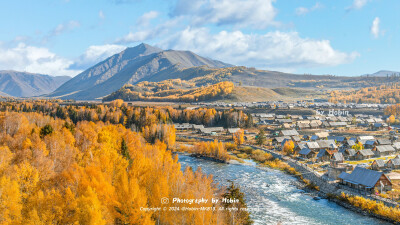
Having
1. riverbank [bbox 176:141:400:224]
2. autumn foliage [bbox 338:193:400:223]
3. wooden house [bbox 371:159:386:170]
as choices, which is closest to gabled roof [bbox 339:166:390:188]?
riverbank [bbox 176:141:400:224]

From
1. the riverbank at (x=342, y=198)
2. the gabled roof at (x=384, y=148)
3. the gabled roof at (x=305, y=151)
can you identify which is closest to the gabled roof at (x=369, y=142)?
the gabled roof at (x=384, y=148)

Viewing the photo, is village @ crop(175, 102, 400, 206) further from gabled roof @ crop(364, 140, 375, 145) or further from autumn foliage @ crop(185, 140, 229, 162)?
autumn foliage @ crop(185, 140, 229, 162)

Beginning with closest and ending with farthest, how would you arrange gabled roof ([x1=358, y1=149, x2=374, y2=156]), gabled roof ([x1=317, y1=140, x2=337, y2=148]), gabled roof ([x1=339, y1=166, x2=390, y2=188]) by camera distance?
gabled roof ([x1=339, y1=166, x2=390, y2=188])
gabled roof ([x1=358, y1=149, x2=374, y2=156])
gabled roof ([x1=317, y1=140, x2=337, y2=148])

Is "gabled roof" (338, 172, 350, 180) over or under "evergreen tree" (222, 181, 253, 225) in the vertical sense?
under

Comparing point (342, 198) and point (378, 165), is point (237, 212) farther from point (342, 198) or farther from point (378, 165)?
point (378, 165)

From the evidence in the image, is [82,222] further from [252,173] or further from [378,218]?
[252,173]

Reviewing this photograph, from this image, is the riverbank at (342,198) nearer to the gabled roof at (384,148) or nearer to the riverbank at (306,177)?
the riverbank at (306,177)

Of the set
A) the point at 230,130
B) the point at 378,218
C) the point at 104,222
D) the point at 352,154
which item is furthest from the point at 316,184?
the point at 230,130
